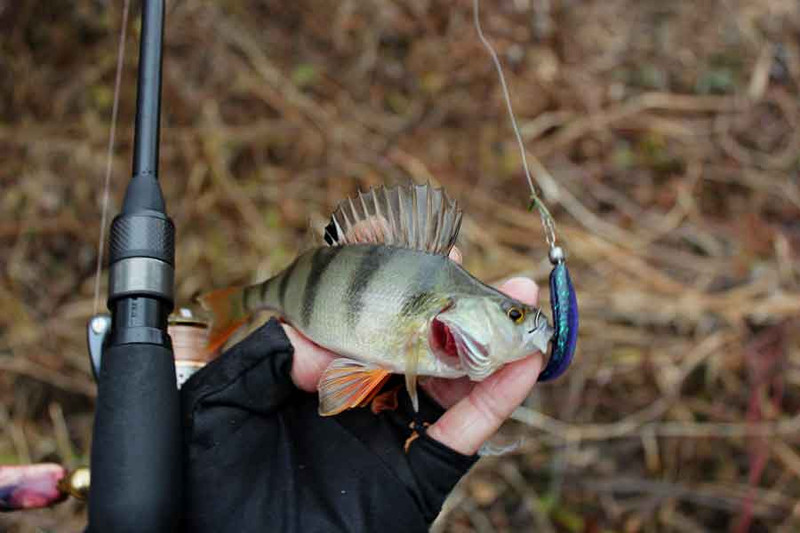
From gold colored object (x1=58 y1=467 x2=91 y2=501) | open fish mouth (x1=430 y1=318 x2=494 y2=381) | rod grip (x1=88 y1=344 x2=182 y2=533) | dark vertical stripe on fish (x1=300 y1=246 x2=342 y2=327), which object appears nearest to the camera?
rod grip (x1=88 y1=344 x2=182 y2=533)

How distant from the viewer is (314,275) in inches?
62.0

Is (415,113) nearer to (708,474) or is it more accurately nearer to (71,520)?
(708,474)

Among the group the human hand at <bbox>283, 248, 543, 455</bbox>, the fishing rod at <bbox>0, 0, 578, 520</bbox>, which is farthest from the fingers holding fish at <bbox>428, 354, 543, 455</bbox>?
the fishing rod at <bbox>0, 0, 578, 520</bbox>

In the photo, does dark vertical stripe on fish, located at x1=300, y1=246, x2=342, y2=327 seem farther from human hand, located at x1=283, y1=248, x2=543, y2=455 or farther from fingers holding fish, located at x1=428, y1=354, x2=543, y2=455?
fingers holding fish, located at x1=428, y1=354, x2=543, y2=455

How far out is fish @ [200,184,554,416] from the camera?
1.45m

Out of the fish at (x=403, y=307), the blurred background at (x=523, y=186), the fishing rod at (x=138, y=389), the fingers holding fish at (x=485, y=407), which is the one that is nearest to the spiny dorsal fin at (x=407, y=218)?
the fish at (x=403, y=307)

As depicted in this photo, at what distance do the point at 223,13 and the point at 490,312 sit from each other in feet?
8.44

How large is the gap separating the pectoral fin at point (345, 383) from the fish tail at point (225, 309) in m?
0.34

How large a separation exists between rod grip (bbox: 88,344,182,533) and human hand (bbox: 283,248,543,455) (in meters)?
0.35

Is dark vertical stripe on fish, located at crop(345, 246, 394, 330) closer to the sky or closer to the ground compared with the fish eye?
closer to the sky

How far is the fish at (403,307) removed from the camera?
145 cm

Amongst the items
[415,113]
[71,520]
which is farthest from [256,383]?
[415,113]

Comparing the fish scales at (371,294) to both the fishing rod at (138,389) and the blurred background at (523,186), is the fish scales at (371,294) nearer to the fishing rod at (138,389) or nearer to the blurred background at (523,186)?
the fishing rod at (138,389)

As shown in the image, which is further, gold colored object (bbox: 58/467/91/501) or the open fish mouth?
A: gold colored object (bbox: 58/467/91/501)
